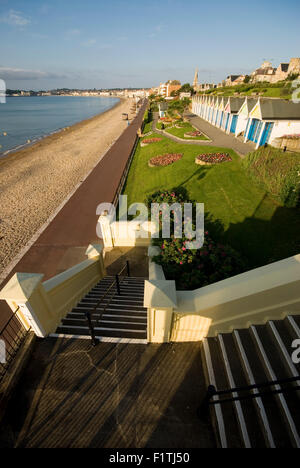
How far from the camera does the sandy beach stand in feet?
44.1

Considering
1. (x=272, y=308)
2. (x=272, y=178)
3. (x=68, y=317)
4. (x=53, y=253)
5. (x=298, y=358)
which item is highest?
(x=272, y=178)

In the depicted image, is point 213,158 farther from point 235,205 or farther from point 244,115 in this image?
point 244,115

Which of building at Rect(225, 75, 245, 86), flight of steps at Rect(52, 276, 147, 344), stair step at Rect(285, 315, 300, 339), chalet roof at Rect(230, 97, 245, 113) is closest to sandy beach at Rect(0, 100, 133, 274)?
flight of steps at Rect(52, 276, 147, 344)

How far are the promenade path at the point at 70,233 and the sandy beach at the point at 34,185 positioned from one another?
104cm

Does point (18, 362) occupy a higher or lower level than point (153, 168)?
lower

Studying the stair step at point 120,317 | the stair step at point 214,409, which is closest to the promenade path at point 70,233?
the stair step at point 120,317

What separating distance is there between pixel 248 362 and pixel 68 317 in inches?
179

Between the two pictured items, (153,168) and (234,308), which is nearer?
(234,308)

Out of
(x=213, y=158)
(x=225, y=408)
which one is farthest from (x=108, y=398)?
(x=213, y=158)

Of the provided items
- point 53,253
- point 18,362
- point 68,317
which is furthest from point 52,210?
point 18,362

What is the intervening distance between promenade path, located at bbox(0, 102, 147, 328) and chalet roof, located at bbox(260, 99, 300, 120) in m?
14.0

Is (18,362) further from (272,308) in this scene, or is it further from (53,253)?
(53,253)

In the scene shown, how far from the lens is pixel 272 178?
35.0 feet

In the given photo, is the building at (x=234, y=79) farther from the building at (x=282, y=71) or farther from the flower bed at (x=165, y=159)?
the flower bed at (x=165, y=159)
